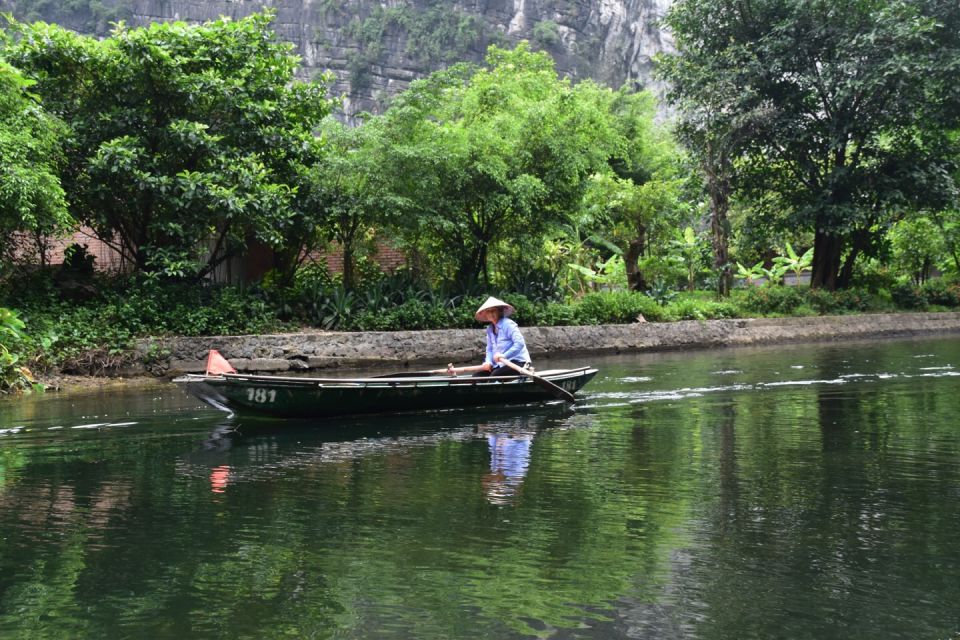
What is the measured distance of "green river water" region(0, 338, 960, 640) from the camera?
4445 mm

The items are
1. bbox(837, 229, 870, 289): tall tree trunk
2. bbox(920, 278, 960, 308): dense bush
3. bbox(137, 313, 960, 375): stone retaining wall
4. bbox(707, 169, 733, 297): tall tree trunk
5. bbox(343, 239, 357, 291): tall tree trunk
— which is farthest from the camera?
bbox(920, 278, 960, 308): dense bush

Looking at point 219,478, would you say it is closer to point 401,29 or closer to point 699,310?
point 699,310

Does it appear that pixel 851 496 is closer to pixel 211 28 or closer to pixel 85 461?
pixel 85 461

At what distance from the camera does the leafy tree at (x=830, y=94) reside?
2567 centimetres

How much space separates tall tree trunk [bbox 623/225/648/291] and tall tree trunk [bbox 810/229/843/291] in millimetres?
5355

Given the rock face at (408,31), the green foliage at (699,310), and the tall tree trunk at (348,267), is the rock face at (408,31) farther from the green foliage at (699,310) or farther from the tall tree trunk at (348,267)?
the tall tree trunk at (348,267)

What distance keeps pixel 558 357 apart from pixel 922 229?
57.9 feet

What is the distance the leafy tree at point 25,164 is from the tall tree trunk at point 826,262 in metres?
22.4

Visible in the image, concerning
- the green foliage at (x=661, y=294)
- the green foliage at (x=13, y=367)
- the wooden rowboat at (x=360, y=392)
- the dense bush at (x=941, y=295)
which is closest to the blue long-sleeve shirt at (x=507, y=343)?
the wooden rowboat at (x=360, y=392)

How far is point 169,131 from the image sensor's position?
58.2 ft

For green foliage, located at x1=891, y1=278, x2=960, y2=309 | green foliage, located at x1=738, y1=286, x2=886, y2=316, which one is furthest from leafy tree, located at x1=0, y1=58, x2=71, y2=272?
green foliage, located at x1=891, y1=278, x2=960, y2=309

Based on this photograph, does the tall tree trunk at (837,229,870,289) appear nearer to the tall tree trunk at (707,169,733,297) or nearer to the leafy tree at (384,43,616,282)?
the tall tree trunk at (707,169,733,297)

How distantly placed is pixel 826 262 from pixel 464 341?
48.2ft

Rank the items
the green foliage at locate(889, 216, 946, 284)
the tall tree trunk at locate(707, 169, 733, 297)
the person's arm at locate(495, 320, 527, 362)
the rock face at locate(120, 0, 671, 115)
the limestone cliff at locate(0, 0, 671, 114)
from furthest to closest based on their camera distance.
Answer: the rock face at locate(120, 0, 671, 115) < the limestone cliff at locate(0, 0, 671, 114) < the green foliage at locate(889, 216, 946, 284) < the tall tree trunk at locate(707, 169, 733, 297) < the person's arm at locate(495, 320, 527, 362)
